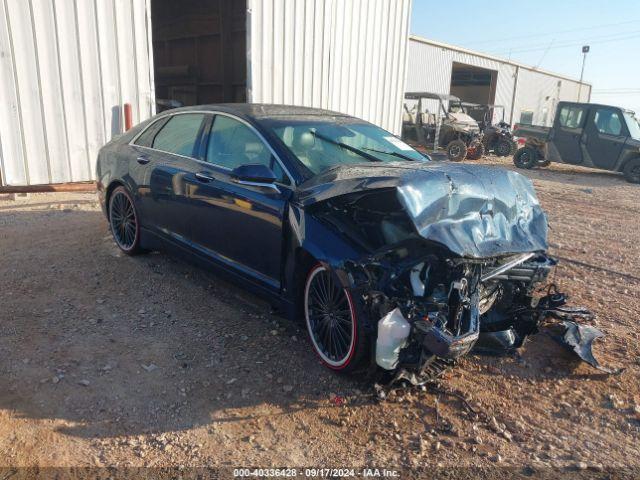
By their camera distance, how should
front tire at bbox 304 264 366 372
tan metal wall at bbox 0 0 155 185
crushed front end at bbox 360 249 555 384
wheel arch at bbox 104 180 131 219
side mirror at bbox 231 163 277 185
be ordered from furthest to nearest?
tan metal wall at bbox 0 0 155 185, wheel arch at bbox 104 180 131 219, side mirror at bbox 231 163 277 185, front tire at bbox 304 264 366 372, crushed front end at bbox 360 249 555 384

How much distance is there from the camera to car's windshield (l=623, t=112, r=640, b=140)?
536 inches

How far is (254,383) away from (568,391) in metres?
2.00

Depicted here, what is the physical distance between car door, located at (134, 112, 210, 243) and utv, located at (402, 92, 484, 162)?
1305cm

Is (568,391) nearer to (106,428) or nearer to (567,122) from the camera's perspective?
(106,428)

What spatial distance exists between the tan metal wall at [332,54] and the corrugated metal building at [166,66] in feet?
0.08

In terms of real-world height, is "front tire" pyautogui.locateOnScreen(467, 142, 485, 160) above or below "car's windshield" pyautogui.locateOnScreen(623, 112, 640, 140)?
below

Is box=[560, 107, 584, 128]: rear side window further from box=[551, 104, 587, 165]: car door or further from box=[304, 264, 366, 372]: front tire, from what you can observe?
box=[304, 264, 366, 372]: front tire

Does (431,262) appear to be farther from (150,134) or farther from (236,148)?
(150,134)

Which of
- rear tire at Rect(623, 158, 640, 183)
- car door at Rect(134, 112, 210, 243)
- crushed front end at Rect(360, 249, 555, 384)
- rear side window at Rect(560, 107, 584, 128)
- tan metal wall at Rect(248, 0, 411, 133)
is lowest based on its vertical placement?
rear tire at Rect(623, 158, 640, 183)

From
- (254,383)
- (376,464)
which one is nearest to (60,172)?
(254,383)

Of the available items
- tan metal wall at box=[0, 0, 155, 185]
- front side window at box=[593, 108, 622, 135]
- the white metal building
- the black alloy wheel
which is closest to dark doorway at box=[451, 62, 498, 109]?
the white metal building

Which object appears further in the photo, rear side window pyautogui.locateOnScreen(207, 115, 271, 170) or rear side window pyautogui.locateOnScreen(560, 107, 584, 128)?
rear side window pyautogui.locateOnScreen(560, 107, 584, 128)

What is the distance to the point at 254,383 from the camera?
313 cm

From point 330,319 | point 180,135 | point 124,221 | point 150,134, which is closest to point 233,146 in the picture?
point 180,135
